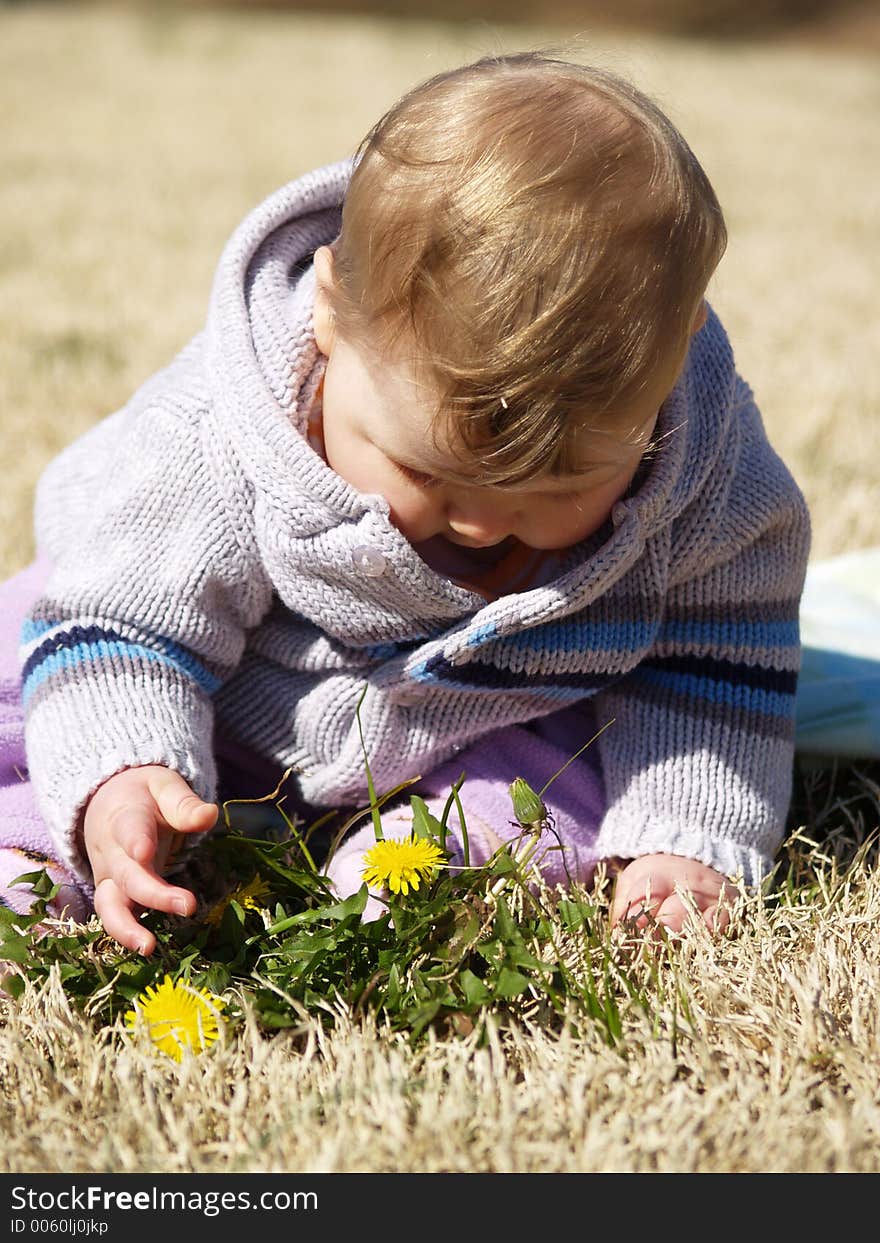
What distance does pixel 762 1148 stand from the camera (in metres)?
Result: 1.18

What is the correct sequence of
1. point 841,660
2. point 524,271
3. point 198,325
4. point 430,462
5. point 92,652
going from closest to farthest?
point 524,271, point 430,462, point 92,652, point 841,660, point 198,325

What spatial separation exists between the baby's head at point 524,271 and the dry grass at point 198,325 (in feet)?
1.15

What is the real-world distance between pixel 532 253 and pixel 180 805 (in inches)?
27.2

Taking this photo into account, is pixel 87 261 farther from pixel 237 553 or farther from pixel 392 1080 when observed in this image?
pixel 392 1080

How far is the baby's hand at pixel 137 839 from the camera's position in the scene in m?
1.40

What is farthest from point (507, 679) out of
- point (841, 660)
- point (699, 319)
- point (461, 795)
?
point (841, 660)

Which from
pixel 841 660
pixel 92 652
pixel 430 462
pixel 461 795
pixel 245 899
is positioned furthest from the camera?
pixel 841 660

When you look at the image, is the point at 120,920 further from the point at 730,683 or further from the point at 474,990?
the point at 730,683

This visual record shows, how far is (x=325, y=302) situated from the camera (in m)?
1.53

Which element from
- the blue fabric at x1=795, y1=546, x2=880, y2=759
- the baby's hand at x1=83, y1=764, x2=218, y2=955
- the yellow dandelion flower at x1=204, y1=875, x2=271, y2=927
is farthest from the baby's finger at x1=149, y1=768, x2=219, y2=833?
the blue fabric at x1=795, y1=546, x2=880, y2=759

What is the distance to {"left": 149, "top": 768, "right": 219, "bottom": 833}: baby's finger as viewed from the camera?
1415 mm

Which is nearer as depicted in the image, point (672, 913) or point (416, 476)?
point (416, 476)

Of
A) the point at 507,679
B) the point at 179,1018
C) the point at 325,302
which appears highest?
the point at 325,302

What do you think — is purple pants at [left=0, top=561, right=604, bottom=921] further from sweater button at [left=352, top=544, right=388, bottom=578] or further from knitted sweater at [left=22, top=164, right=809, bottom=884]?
sweater button at [left=352, top=544, right=388, bottom=578]
